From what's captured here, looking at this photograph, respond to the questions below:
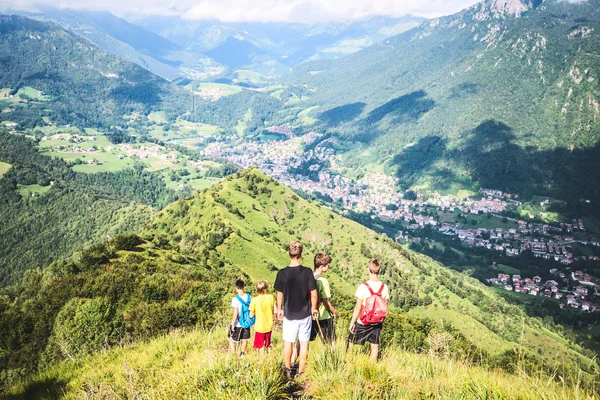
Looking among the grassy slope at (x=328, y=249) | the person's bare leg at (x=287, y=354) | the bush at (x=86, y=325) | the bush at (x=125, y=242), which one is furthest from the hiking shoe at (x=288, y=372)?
the grassy slope at (x=328, y=249)

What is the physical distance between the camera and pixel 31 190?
102688 mm

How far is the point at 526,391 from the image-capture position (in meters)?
3.75

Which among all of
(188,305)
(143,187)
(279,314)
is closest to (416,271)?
(188,305)

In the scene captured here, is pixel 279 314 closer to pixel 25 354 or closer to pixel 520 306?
pixel 25 354

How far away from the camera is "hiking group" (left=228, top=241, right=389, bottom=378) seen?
245 inches

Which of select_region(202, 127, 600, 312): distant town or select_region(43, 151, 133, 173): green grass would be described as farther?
select_region(43, 151, 133, 173): green grass

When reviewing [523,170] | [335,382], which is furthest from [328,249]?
[523,170]

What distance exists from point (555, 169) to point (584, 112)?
47240 mm

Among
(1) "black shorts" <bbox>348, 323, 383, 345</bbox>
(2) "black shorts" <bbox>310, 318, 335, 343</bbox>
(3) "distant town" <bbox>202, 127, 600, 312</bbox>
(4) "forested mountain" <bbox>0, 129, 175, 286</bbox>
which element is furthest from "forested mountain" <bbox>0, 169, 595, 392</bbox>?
(4) "forested mountain" <bbox>0, 129, 175, 286</bbox>

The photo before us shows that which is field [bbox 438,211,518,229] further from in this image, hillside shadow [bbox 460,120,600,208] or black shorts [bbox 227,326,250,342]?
black shorts [bbox 227,326,250,342]

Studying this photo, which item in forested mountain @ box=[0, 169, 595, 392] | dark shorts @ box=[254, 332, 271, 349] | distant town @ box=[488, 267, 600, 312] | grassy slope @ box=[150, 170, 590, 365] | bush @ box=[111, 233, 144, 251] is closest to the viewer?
dark shorts @ box=[254, 332, 271, 349]

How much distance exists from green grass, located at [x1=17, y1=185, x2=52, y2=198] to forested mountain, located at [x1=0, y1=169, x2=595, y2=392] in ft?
190

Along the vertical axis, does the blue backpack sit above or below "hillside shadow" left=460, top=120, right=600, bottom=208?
above

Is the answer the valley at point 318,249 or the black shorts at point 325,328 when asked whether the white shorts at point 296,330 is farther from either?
the valley at point 318,249
